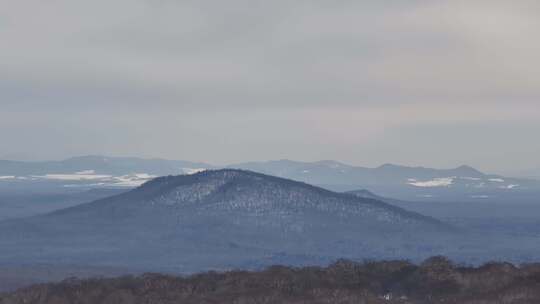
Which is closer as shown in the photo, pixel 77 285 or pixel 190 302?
pixel 190 302

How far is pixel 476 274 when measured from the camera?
2239 inches

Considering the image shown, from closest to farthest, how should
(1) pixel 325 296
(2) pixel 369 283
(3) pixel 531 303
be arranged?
(3) pixel 531 303 → (1) pixel 325 296 → (2) pixel 369 283

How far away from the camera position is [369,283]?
59.8 metres

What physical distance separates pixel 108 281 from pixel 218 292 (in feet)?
30.2

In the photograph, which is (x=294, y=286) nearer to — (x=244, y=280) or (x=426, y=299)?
(x=244, y=280)

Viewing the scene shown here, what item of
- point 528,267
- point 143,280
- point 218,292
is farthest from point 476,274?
point 143,280

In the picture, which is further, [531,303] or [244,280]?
[244,280]

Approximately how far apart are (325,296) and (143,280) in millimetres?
13663

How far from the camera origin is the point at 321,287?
184 feet

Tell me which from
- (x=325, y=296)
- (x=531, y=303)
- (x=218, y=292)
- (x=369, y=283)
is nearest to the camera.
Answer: (x=531, y=303)

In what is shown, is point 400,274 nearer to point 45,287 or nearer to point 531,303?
point 531,303

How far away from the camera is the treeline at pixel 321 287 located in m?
51.7

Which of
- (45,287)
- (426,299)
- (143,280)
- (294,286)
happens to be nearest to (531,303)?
(426,299)

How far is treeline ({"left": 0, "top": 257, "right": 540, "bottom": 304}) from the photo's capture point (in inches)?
2036
